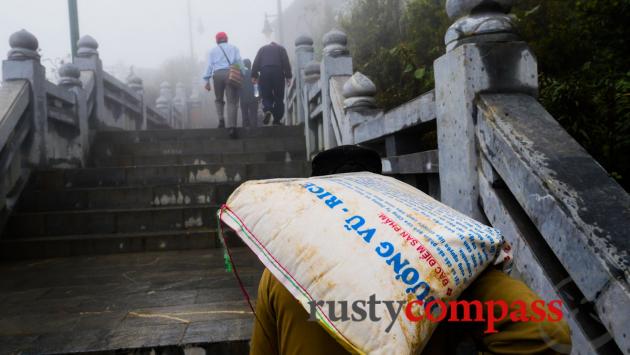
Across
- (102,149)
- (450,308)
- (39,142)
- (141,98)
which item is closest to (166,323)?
(450,308)

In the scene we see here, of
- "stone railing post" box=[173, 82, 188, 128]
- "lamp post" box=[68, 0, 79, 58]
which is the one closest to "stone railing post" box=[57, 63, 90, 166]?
"lamp post" box=[68, 0, 79, 58]

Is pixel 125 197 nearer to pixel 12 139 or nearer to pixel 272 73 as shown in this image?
pixel 12 139

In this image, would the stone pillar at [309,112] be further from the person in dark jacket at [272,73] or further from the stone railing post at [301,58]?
the person in dark jacket at [272,73]

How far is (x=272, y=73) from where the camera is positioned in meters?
8.85

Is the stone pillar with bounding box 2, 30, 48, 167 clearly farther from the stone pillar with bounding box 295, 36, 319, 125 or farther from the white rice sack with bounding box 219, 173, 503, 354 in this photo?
the white rice sack with bounding box 219, 173, 503, 354

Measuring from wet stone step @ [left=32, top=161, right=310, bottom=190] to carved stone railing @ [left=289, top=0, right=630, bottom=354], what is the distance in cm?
300

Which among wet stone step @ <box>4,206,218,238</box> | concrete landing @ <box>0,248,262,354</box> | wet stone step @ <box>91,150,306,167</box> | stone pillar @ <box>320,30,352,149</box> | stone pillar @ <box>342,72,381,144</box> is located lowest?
concrete landing @ <box>0,248,262,354</box>

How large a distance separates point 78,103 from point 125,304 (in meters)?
5.02

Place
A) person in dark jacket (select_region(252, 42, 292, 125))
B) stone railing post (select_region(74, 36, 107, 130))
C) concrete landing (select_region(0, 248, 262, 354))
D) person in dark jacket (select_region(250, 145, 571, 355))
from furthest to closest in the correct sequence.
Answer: person in dark jacket (select_region(252, 42, 292, 125)) → stone railing post (select_region(74, 36, 107, 130)) → concrete landing (select_region(0, 248, 262, 354)) → person in dark jacket (select_region(250, 145, 571, 355))

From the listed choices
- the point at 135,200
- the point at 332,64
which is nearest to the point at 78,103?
the point at 135,200

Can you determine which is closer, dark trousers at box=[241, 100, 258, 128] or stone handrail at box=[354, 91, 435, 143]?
stone handrail at box=[354, 91, 435, 143]

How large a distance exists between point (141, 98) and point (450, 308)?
11.4 m

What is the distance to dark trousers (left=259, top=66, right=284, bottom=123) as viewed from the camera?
8.87 meters

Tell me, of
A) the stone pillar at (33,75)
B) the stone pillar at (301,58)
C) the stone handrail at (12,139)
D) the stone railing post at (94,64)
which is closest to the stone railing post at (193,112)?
the stone railing post at (94,64)
